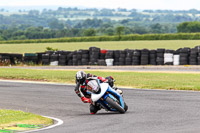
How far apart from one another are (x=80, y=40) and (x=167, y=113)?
73.4 meters

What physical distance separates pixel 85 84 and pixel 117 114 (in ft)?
3.86

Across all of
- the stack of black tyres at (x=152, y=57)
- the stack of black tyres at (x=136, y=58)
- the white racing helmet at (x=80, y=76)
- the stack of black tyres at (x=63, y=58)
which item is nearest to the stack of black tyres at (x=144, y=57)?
the stack of black tyres at (x=152, y=57)

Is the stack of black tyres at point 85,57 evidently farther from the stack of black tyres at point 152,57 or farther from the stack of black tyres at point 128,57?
the stack of black tyres at point 152,57

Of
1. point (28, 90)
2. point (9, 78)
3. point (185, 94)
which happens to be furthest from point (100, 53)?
point (185, 94)

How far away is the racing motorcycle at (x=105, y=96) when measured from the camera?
41.9 ft

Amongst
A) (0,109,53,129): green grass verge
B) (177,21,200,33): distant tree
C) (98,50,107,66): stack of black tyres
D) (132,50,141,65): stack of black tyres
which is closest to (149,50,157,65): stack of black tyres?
(132,50,141,65): stack of black tyres

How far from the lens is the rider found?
13.0 m

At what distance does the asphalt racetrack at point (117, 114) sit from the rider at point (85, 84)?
13.2 inches

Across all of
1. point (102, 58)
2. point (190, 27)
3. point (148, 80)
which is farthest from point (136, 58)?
point (190, 27)

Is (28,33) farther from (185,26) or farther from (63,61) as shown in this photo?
(63,61)

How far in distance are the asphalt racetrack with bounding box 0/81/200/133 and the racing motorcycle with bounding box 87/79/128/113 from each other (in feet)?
0.78

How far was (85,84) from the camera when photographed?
13156 millimetres

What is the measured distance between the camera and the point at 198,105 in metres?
14.3

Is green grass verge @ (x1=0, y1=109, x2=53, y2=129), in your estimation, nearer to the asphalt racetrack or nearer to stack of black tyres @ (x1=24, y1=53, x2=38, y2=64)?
the asphalt racetrack
